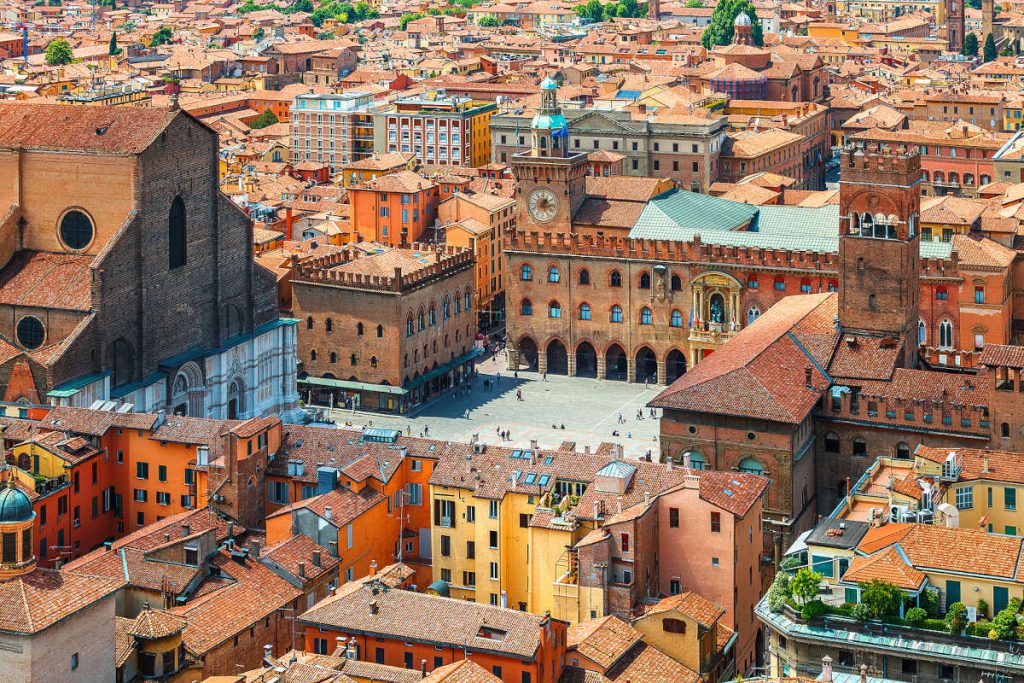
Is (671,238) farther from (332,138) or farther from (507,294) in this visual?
(332,138)

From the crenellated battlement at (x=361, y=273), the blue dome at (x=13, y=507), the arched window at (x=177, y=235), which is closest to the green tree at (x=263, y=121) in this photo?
the crenellated battlement at (x=361, y=273)

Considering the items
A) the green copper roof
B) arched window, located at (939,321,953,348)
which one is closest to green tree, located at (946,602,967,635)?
arched window, located at (939,321,953,348)

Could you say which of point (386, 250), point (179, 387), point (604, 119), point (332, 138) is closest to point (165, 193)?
point (179, 387)

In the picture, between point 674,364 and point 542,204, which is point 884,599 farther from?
point 542,204

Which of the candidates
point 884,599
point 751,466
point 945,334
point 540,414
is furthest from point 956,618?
point 540,414

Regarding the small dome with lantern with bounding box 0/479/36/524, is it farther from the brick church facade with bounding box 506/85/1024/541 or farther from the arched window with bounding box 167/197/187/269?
the arched window with bounding box 167/197/187/269
